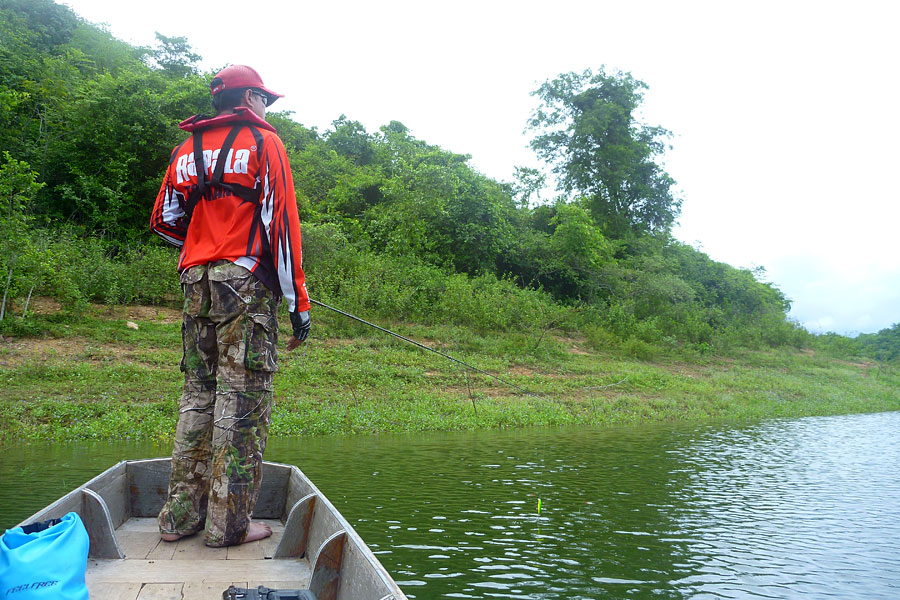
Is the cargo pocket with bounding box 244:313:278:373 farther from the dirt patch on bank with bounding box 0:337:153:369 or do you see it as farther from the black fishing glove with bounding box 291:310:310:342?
the dirt patch on bank with bounding box 0:337:153:369

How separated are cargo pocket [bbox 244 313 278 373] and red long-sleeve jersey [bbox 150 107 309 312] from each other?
0.45 feet

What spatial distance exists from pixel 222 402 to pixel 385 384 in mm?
9897

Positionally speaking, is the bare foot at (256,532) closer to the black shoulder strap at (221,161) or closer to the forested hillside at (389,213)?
the black shoulder strap at (221,161)

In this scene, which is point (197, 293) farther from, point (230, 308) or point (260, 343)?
point (260, 343)

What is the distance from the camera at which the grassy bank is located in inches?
391

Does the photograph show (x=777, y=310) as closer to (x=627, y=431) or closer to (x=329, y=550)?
(x=627, y=431)

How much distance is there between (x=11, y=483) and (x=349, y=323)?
1001 cm

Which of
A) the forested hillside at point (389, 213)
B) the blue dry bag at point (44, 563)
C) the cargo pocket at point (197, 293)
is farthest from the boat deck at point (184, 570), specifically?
the forested hillside at point (389, 213)

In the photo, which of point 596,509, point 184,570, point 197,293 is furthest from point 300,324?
point 596,509

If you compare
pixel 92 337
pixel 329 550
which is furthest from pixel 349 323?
pixel 329 550

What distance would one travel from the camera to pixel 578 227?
22.8 meters

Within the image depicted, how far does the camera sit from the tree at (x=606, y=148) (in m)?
26.6

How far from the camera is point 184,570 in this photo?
276 centimetres

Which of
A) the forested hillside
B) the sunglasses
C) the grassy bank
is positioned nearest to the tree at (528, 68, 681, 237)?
the forested hillside
